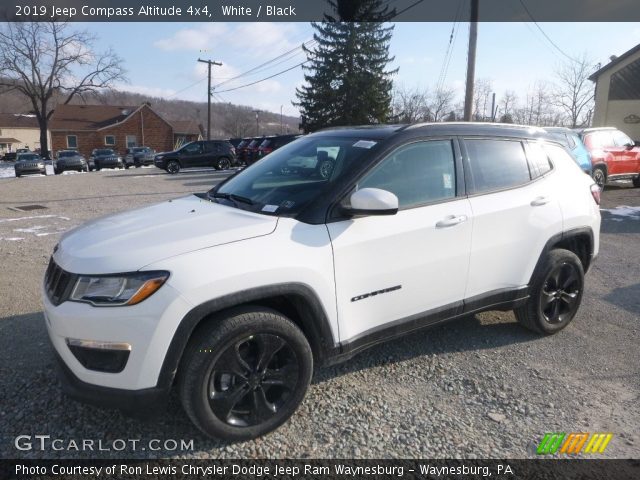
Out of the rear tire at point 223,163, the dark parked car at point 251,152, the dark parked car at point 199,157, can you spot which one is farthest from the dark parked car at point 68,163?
the dark parked car at point 251,152

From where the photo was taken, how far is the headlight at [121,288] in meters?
2.27

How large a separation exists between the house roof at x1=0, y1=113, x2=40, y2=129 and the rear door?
305 ft

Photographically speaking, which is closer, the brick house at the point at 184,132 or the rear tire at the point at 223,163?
the rear tire at the point at 223,163

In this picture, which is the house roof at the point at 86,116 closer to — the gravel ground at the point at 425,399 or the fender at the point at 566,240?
the gravel ground at the point at 425,399

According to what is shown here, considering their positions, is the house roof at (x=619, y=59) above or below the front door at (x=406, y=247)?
above

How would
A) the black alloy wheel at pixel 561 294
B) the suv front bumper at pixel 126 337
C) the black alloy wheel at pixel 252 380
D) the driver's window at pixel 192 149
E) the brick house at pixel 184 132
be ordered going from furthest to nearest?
the brick house at pixel 184 132 → the driver's window at pixel 192 149 → the black alloy wheel at pixel 561 294 → the black alloy wheel at pixel 252 380 → the suv front bumper at pixel 126 337

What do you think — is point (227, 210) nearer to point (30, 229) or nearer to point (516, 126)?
point (516, 126)

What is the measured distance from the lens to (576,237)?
415cm

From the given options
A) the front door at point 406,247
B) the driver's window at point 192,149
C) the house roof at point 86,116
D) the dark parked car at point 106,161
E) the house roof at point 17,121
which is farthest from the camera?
the house roof at point 17,121

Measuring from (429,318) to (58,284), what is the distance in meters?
2.34

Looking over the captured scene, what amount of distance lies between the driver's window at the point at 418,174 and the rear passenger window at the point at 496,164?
227 mm

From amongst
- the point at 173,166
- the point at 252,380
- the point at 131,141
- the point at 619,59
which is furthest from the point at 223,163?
the point at 131,141

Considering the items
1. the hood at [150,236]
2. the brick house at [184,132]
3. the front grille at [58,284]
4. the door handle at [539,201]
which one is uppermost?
the brick house at [184,132]

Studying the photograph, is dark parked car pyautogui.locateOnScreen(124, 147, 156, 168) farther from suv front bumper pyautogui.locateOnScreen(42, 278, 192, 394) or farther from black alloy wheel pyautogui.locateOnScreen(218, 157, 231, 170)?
suv front bumper pyautogui.locateOnScreen(42, 278, 192, 394)
